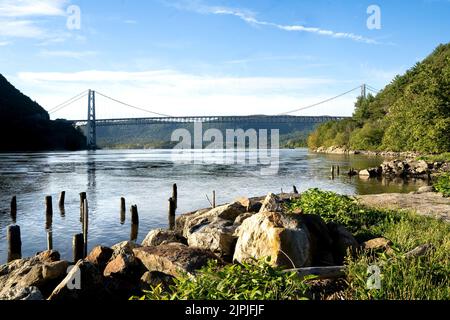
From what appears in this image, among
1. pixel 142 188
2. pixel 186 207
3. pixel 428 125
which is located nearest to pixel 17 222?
pixel 186 207

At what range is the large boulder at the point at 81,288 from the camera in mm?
8898

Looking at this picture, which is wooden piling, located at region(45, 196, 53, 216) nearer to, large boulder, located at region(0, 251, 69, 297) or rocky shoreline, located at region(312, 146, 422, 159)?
large boulder, located at region(0, 251, 69, 297)

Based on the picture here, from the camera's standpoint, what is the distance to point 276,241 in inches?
342

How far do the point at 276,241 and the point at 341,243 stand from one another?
7.60 ft

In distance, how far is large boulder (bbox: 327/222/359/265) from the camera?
9.78m

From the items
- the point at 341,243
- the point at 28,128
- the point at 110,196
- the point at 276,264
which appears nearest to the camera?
the point at 276,264

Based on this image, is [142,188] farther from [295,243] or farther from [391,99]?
[391,99]

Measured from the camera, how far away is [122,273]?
400 inches

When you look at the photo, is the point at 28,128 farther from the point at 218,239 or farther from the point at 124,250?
the point at 218,239

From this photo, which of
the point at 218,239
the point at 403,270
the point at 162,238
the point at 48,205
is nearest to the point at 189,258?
the point at 218,239

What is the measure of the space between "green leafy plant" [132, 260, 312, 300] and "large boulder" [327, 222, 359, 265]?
3279 mm

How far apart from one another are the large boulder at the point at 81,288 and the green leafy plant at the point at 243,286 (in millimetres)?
2931

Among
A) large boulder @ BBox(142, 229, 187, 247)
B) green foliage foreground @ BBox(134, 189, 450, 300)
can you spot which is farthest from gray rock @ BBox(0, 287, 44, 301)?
large boulder @ BBox(142, 229, 187, 247)
